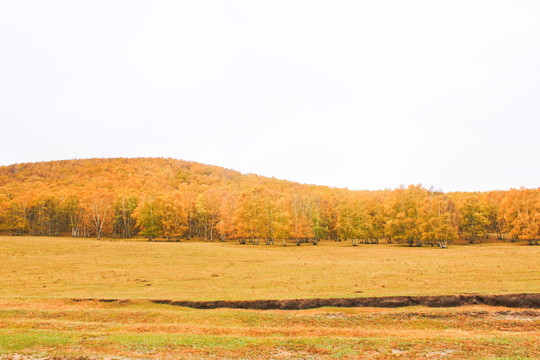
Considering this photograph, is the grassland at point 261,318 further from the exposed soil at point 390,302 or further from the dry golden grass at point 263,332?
the exposed soil at point 390,302

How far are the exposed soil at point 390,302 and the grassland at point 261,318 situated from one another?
1000 mm

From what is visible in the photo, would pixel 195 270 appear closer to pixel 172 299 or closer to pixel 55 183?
pixel 172 299

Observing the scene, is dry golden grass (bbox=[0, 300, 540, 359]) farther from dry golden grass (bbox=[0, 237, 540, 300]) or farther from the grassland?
dry golden grass (bbox=[0, 237, 540, 300])

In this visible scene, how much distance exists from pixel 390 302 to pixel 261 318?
29.8 ft

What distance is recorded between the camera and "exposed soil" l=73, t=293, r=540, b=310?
2048 cm

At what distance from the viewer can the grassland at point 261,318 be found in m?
12.9

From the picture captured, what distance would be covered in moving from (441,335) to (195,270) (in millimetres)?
28845

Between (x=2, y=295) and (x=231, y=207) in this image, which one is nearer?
(x=2, y=295)

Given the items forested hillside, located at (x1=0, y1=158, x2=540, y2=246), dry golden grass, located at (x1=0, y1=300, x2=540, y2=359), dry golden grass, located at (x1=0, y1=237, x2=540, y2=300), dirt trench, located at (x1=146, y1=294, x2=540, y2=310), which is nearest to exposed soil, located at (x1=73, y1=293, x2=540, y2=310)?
dirt trench, located at (x1=146, y1=294, x2=540, y2=310)

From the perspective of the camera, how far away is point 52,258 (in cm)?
4581

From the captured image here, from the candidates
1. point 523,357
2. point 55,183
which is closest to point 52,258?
point 523,357

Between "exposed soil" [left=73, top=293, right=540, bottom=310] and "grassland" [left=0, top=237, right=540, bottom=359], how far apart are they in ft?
3.28

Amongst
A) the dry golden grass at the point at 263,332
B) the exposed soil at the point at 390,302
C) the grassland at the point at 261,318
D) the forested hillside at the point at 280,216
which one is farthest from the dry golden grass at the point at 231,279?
the forested hillside at the point at 280,216

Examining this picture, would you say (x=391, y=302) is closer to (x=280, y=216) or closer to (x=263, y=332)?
(x=263, y=332)
